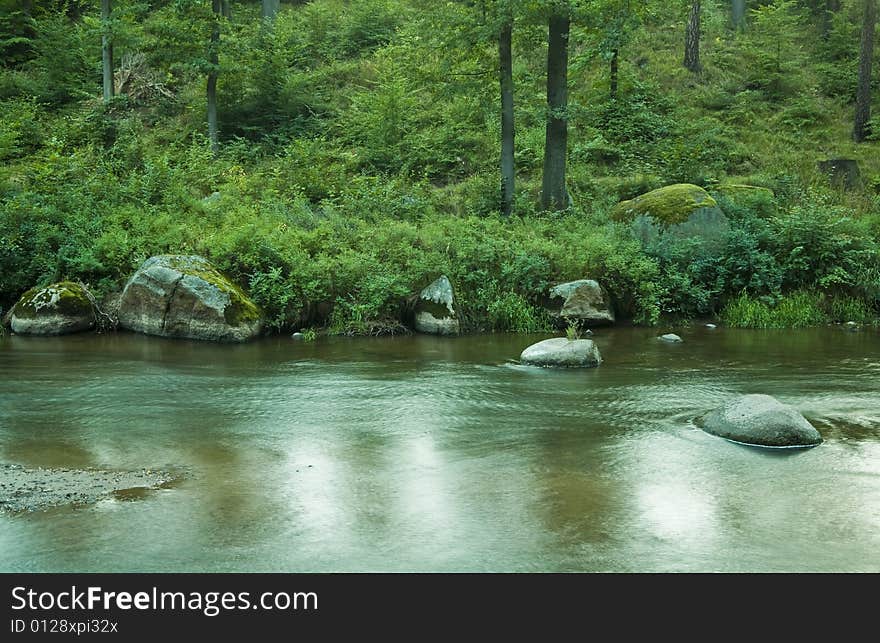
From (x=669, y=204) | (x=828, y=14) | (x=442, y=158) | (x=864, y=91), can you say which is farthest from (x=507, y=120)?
(x=828, y=14)

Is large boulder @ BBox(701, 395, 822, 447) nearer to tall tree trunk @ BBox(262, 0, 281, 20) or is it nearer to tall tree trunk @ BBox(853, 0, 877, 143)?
tall tree trunk @ BBox(853, 0, 877, 143)

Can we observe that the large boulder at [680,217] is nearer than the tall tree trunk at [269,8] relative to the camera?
Yes

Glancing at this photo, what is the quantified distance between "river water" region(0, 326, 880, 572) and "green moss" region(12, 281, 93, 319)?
2.29 metres

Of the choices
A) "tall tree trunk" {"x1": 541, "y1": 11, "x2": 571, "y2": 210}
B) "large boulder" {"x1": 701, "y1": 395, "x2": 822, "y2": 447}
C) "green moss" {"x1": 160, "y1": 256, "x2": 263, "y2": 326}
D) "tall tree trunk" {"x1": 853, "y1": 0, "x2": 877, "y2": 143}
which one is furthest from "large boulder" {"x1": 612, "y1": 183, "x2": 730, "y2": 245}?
"tall tree trunk" {"x1": 853, "y1": 0, "x2": 877, "y2": 143}

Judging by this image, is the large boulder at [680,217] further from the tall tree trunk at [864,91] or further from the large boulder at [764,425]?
the tall tree trunk at [864,91]

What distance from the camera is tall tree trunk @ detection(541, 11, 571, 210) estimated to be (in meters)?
20.9

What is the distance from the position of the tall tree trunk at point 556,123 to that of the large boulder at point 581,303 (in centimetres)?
417

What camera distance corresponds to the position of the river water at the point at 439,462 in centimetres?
619

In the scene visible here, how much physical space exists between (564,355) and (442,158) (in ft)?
41.3

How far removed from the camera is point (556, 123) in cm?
2114

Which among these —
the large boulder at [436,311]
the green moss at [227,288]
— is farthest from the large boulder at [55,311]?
the large boulder at [436,311]

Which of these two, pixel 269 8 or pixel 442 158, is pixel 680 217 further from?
pixel 269 8
